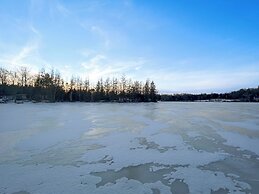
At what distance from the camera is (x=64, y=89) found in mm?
75625

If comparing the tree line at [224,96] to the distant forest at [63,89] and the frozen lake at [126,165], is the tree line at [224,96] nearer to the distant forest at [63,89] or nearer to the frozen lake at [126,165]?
the distant forest at [63,89]

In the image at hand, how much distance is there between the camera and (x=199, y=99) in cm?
15275

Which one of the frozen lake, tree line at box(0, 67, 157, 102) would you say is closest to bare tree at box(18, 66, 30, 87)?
tree line at box(0, 67, 157, 102)

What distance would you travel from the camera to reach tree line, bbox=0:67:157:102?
63438 mm

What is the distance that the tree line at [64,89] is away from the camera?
2498 inches

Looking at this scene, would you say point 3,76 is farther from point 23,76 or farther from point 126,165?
point 126,165

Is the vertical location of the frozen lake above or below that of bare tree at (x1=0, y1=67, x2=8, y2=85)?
below

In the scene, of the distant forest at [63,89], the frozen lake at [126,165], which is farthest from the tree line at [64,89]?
the frozen lake at [126,165]

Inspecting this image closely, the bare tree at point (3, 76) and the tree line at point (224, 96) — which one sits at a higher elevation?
the bare tree at point (3, 76)

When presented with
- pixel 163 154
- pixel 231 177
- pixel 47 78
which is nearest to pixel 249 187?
pixel 231 177

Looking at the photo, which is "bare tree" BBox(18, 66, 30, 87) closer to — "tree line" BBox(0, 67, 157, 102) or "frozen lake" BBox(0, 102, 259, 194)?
"tree line" BBox(0, 67, 157, 102)

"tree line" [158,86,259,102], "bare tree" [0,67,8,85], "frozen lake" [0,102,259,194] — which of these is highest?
"bare tree" [0,67,8,85]

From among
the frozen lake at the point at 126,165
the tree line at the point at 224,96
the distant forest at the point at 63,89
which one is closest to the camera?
the frozen lake at the point at 126,165

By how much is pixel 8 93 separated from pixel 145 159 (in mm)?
64608
